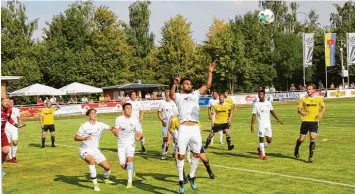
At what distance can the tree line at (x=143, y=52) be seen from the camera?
71.0m

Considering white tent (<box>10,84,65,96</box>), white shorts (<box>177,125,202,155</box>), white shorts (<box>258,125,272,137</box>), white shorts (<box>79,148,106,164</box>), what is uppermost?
white tent (<box>10,84,65,96</box>)

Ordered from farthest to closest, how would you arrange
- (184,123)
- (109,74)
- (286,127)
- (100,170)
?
(109,74), (286,127), (100,170), (184,123)

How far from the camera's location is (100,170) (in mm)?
14641

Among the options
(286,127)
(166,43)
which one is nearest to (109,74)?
(166,43)

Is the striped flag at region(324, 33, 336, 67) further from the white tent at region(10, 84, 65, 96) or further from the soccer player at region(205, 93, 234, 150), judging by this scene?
the soccer player at region(205, 93, 234, 150)

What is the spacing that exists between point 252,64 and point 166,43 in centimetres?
1555

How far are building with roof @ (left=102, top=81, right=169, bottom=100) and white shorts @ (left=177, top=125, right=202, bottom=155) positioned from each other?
185 feet

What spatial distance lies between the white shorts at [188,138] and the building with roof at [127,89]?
56284mm

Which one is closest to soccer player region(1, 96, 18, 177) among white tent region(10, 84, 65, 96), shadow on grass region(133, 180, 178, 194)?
shadow on grass region(133, 180, 178, 194)

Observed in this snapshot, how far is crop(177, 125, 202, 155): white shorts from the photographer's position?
1055cm

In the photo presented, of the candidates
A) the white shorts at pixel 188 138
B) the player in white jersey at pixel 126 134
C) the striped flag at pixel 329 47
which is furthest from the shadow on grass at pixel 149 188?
the striped flag at pixel 329 47

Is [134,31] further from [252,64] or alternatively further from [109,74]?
[252,64]

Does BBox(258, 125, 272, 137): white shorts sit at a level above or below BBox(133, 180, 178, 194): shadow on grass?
above

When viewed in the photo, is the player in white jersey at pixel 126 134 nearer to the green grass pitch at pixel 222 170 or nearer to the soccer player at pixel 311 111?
the green grass pitch at pixel 222 170
